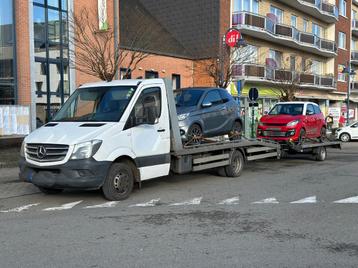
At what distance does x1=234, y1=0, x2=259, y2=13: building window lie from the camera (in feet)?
102

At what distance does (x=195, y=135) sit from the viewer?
11016mm

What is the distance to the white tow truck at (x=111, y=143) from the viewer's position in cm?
798

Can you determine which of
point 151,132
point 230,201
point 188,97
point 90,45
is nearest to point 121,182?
point 151,132

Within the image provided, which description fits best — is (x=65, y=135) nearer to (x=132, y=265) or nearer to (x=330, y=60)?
(x=132, y=265)

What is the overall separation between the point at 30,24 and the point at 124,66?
5814 millimetres

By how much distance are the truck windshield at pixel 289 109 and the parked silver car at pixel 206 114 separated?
3606 millimetres

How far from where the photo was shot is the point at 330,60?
146ft

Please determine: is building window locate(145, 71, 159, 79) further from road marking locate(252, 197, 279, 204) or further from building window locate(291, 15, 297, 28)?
building window locate(291, 15, 297, 28)

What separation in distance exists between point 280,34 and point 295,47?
4406 mm

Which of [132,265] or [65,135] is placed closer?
[132,265]

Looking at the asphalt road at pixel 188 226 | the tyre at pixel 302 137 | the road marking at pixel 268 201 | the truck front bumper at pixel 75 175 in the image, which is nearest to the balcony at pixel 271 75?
the tyre at pixel 302 137

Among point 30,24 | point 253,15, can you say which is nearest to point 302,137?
point 30,24

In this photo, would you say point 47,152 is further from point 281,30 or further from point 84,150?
point 281,30

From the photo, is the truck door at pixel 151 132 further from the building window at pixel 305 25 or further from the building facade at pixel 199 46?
the building window at pixel 305 25
